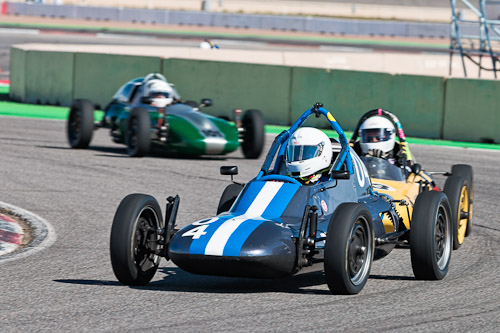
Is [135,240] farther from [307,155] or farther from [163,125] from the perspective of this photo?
[163,125]

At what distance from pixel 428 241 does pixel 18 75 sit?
60.0 feet

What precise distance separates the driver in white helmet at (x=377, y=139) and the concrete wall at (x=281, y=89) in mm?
8877

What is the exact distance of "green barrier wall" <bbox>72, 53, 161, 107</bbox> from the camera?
949 inches

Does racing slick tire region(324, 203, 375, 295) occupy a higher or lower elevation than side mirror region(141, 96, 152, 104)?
lower

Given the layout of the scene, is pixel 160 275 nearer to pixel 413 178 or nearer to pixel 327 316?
pixel 327 316

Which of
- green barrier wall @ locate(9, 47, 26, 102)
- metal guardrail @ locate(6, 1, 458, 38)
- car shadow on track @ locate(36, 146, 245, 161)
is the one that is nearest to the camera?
car shadow on track @ locate(36, 146, 245, 161)

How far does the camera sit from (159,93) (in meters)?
17.6

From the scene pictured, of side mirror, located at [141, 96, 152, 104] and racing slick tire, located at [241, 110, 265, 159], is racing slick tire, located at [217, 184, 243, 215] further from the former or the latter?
side mirror, located at [141, 96, 152, 104]

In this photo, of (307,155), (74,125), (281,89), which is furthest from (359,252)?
(281,89)

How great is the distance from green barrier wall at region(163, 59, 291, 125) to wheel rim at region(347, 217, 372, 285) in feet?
46.3

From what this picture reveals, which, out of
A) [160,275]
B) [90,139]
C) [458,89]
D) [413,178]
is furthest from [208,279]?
[458,89]

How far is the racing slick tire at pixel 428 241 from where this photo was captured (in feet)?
28.9

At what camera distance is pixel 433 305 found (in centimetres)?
786

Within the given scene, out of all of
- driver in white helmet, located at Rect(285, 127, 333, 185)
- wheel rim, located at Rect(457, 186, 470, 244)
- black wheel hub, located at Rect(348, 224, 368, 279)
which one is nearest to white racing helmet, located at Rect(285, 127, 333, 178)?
driver in white helmet, located at Rect(285, 127, 333, 185)
